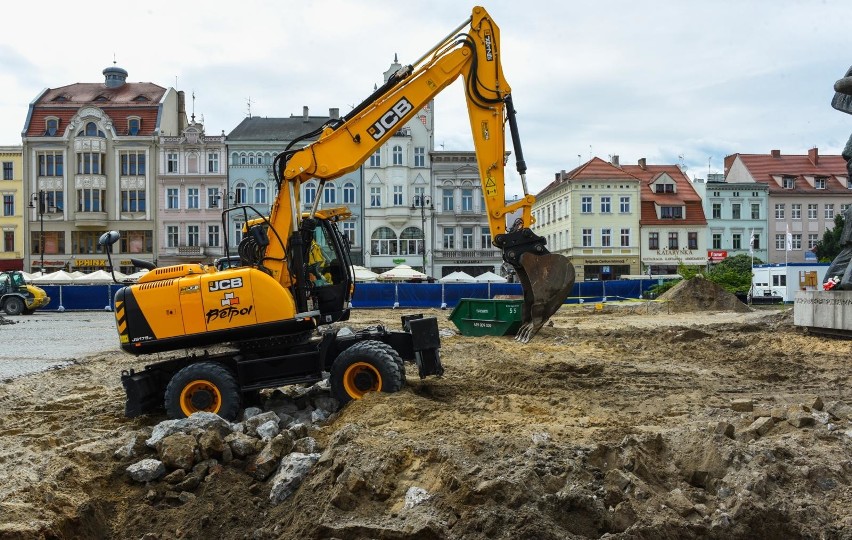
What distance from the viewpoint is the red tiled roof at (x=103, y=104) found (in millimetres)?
57344

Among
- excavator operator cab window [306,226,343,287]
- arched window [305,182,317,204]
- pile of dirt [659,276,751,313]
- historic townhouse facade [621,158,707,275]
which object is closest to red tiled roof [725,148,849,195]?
historic townhouse facade [621,158,707,275]

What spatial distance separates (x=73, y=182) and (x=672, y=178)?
44.8 meters

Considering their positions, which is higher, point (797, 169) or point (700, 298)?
point (797, 169)

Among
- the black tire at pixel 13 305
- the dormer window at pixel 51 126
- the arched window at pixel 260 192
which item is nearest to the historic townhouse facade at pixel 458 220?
the arched window at pixel 260 192

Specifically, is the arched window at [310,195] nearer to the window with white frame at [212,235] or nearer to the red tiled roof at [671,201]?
the window with white frame at [212,235]

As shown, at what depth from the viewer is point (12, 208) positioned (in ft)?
187

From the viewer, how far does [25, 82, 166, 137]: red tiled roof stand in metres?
57.3

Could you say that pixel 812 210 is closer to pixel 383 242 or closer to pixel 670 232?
pixel 670 232

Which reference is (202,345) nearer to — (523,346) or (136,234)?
(523,346)

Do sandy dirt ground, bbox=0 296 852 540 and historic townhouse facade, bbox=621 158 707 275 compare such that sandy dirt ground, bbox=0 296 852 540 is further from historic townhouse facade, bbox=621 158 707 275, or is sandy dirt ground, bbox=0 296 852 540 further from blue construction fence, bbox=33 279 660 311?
historic townhouse facade, bbox=621 158 707 275

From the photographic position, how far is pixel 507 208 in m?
12.1

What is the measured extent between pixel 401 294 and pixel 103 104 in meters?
30.2

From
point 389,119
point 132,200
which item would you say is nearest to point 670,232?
point 132,200

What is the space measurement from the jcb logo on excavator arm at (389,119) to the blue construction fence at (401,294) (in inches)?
1158
